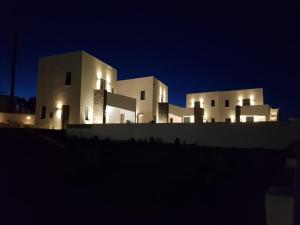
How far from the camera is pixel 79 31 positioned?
83.3ft

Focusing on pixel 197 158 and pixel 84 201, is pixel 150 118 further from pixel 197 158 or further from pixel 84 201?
pixel 84 201

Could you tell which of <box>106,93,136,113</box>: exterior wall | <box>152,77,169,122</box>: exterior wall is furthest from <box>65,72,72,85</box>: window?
<box>152,77,169,122</box>: exterior wall

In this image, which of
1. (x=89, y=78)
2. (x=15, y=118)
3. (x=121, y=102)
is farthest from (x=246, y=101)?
(x=15, y=118)

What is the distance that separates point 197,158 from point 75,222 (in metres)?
6.67

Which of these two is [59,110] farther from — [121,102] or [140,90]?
[140,90]

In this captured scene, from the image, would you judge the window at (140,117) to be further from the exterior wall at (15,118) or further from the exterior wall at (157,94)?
the exterior wall at (15,118)

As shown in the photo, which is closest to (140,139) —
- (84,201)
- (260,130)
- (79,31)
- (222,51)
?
(260,130)

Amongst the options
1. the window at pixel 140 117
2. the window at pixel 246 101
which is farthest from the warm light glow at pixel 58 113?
the window at pixel 246 101

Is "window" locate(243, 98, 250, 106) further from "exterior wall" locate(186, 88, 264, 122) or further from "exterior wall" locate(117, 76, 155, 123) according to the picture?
"exterior wall" locate(117, 76, 155, 123)

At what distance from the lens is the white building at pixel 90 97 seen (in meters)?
16.3

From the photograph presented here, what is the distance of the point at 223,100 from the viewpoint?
25.9m

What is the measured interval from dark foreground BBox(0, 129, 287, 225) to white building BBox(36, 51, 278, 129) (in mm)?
3662

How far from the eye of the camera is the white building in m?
16.3

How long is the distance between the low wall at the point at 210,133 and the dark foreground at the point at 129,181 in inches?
20.9
